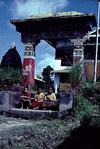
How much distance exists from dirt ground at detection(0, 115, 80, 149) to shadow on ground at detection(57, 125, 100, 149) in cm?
20

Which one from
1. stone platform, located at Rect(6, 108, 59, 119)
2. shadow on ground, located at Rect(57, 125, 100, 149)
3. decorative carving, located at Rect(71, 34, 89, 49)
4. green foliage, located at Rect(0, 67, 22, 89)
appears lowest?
shadow on ground, located at Rect(57, 125, 100, 149)

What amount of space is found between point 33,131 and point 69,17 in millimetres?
15385

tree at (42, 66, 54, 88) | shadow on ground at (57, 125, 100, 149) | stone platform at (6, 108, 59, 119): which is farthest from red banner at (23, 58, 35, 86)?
shadow on ground at (57, 125, 100, 149)

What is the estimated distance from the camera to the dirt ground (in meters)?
10.3

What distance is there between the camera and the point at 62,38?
2636 cm

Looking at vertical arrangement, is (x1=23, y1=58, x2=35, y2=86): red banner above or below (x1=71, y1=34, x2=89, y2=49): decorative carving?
below

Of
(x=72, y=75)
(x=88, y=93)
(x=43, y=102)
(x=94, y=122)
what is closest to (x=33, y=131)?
(x=94, y=122)

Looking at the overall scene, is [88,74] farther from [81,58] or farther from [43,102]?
[43,102]

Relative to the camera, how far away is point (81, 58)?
82.3 ft

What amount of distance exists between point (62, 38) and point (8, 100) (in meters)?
12.6

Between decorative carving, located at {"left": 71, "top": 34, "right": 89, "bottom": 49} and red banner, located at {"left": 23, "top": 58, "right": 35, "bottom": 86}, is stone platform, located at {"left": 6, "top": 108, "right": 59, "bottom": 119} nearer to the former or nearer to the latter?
red banner, located at {"left": 23, "top": 58, "right": 35, "bottom": 86}

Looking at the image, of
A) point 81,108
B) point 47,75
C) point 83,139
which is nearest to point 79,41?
point 47,75

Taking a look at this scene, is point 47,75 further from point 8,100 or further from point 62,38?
point 8,100

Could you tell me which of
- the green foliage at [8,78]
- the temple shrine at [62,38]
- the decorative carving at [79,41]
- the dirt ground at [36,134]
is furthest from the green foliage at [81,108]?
the decorative carving at [79,41]
